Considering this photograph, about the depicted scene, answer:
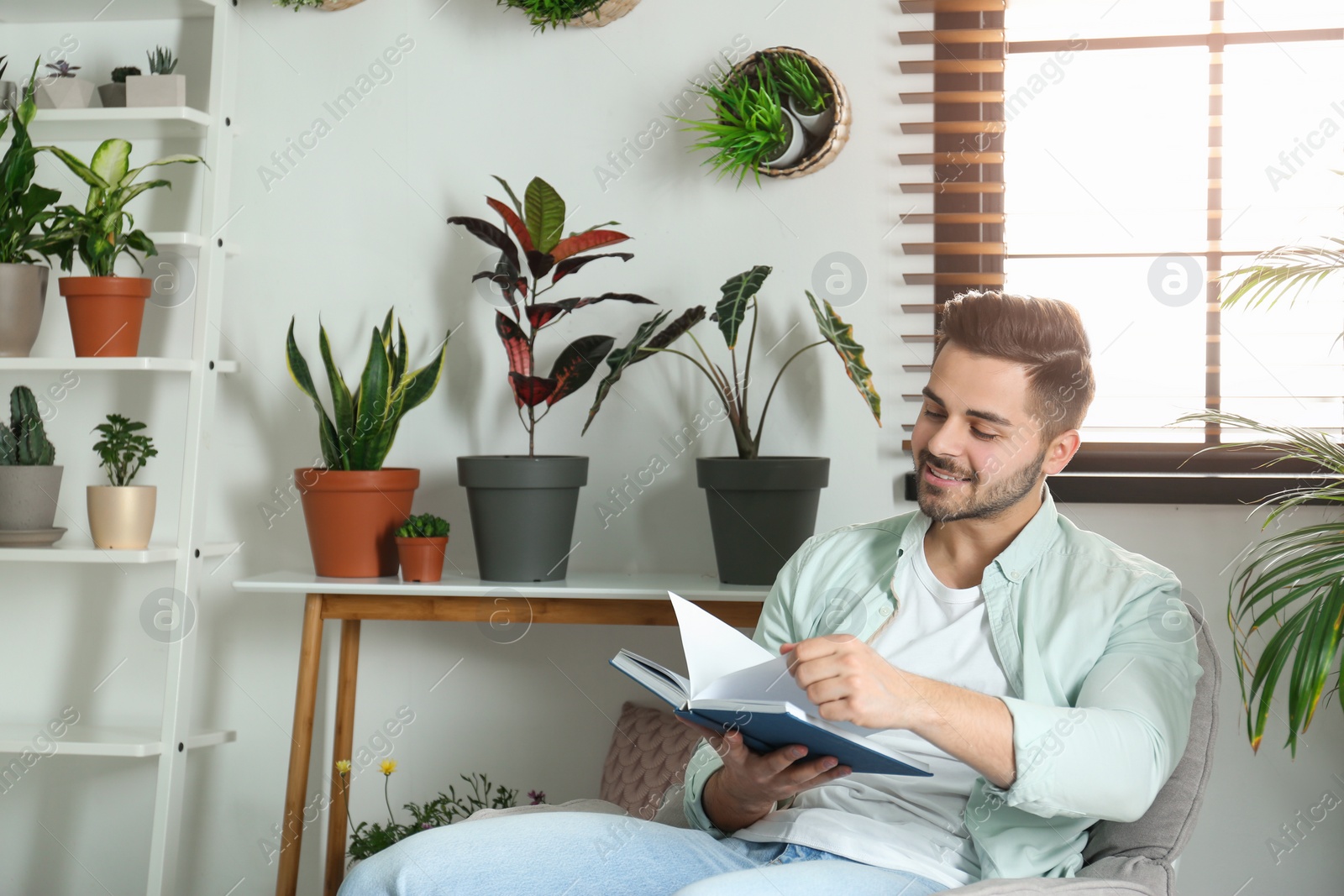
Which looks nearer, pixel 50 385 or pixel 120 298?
pixel 120 298

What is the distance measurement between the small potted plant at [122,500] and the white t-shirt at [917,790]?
1388mm

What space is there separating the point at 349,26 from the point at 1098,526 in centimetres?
190

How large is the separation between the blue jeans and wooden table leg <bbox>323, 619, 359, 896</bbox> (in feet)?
3.12

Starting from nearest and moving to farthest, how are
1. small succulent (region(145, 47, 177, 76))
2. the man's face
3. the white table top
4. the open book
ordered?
the open book → the man's face → the white table top → small succulent (region(145, 47, 177, 76))

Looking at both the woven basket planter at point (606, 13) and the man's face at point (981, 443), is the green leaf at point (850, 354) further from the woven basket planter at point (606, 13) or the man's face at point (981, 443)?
the woven basket planter at point (606, 13)

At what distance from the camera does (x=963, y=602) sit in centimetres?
138

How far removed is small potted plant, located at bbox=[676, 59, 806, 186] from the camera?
2.07m

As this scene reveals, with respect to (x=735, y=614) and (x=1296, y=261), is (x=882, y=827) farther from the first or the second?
(x=1296, y=261)

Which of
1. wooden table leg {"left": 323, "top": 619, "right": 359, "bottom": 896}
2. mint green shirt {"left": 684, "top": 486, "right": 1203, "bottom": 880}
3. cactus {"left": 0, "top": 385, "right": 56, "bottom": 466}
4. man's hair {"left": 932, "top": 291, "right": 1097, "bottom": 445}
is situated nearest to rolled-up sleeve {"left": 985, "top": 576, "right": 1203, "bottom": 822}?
mint green shirt {"left": 684, "top": 486, "right": 1203, "bottom": 880}

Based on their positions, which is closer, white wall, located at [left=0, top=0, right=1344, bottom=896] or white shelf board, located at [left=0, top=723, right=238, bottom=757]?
white shelf board, located at [left=0, top=723, right=238, bottom=757]

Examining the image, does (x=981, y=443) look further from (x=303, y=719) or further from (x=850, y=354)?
(x=303, y=719)

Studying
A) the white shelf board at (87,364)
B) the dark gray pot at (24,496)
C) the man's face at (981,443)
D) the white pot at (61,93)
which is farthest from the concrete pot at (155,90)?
the man's face at (981,443)

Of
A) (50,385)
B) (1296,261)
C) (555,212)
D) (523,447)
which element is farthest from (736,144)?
(50,385)

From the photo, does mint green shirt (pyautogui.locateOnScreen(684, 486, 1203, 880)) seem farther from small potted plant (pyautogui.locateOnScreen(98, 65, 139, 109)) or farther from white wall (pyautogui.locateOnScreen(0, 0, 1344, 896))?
small potted plant (pyautogui.locateOnScreen(98, 65, 139, 109))
